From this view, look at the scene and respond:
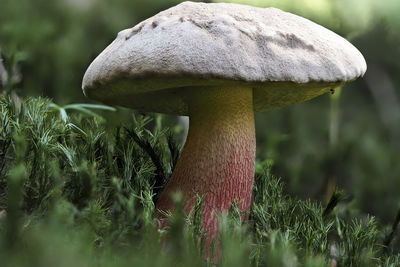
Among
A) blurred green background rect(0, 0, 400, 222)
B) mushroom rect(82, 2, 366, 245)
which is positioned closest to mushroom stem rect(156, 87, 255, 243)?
mushroom rect(82, 2, 366, 245)

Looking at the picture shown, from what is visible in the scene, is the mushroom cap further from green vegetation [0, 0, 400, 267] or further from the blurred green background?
the blurred green background

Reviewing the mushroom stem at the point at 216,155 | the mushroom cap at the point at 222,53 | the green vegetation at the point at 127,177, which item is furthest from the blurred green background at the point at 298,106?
the mushroom cap at the point at 222,53

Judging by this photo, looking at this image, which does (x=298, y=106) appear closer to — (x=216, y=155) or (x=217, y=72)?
(x=216, y=155)

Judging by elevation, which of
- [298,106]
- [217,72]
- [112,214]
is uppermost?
[217,72]

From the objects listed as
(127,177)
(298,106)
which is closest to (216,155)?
(127,177)

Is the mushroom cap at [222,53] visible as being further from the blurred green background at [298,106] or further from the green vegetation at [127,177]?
the blurred green background at [298,106]

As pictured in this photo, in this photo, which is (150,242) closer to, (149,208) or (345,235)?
(149,208)
